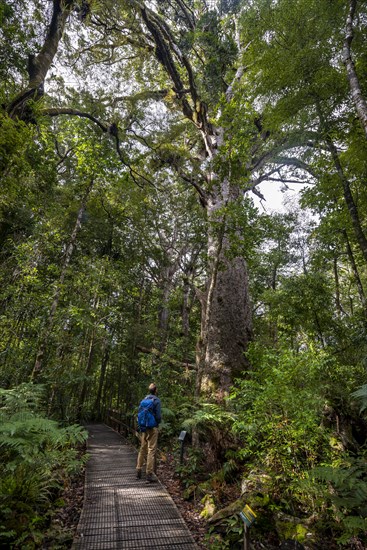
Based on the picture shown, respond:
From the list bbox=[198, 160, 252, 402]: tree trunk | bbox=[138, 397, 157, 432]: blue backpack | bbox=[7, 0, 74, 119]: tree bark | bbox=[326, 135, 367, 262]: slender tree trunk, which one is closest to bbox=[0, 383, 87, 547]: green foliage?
bbox=[138, 397, 157, 432]: blue backpack

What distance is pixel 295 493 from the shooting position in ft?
13.5

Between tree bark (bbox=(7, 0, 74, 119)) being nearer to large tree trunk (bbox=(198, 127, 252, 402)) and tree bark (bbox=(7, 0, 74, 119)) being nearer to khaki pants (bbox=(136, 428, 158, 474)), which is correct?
large tree trunk (bbox=(198, 127, 252, 402))

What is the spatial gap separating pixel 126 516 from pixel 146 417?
5.62 feet

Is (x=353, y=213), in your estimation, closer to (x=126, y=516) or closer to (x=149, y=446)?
(x=149, y=446)

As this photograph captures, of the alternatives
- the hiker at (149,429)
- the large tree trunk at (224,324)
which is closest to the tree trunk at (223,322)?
the large tree trunk at (224,324)

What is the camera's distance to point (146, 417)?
5.91 m

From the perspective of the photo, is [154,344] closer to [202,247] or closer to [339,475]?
[202,247]

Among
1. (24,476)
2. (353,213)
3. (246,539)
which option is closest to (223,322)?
(353,213)

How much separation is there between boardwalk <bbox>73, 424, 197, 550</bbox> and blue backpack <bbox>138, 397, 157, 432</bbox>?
1038 mm

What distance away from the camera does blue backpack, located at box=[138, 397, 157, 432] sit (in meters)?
5.87

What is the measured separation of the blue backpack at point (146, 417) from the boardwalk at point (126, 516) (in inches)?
40.9

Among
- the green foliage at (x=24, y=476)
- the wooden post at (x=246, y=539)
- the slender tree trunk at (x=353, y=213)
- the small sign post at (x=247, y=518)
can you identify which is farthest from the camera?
the slender tree trunk at (x=353, y=213)

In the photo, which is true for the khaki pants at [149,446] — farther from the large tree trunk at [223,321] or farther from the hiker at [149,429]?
the large tree trunk at [223,321]

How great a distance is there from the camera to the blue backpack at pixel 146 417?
5.87 metres
